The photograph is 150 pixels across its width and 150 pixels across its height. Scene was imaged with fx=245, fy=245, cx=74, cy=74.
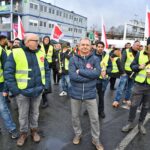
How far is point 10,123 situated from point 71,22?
53831mm

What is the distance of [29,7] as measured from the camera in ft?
144

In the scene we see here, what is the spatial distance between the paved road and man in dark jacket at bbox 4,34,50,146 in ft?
1.41

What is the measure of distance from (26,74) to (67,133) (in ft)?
5.53

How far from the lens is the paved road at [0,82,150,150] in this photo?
4.52m

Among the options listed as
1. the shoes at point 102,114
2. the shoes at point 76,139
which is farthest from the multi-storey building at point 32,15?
the shoes at point 76,139

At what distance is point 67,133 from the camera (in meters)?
5.12

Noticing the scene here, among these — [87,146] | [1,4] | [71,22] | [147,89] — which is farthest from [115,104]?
[71,22]

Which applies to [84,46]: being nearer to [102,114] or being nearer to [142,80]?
[142,80]

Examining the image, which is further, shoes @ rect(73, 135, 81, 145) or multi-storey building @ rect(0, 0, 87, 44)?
multi-storey building @ rect(0, 0, 87, 44)

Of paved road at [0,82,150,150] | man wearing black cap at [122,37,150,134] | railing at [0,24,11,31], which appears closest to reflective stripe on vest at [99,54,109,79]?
man wearing black cap at [122,37,150,134]

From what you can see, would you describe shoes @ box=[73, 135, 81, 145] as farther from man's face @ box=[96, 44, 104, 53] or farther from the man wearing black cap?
man's face @ box=[96, 44, 104, 53]

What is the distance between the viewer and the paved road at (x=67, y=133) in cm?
452

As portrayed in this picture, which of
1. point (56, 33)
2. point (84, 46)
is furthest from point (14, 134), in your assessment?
point (56, 33)

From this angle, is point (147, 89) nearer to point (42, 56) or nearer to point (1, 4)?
point (42, 56)
